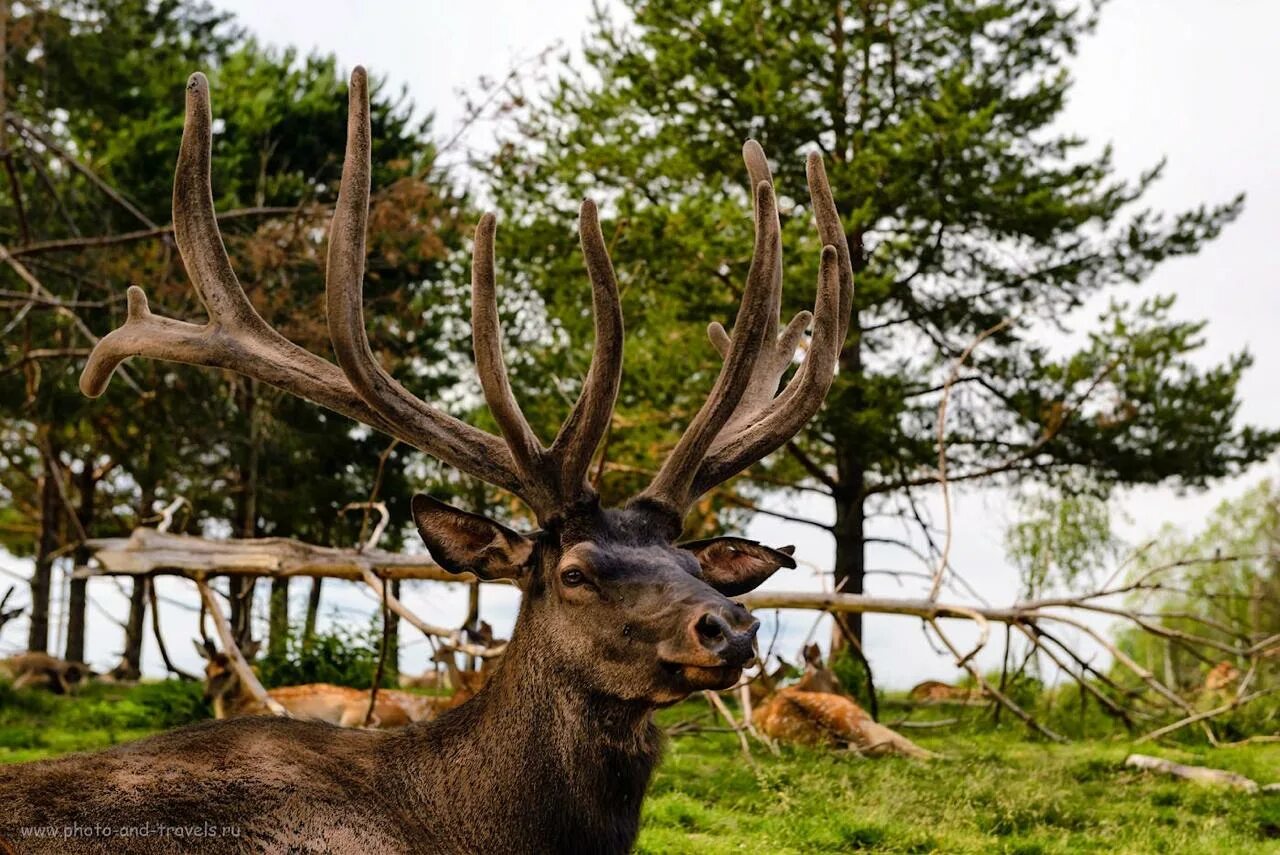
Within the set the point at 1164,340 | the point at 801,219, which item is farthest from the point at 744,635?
the point at 1164,340

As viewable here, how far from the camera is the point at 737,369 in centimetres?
396

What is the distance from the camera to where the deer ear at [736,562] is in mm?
3988

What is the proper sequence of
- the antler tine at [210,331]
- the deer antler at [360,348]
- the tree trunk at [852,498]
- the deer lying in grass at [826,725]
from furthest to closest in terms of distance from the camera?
the tree trunk at [852,498] < the deer lying in grass at [826,725] < the antler tine at [210,331] < the deer antler at [360,348]

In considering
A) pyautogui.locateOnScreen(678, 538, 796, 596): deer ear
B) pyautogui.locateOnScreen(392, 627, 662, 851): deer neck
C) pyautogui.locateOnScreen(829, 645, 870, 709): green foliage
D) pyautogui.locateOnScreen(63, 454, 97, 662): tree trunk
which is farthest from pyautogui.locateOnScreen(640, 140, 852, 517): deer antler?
pyautogui.locateOnScreen(63, 454, 97, 662): tree trunk

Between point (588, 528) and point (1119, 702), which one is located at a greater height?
point (588, 528)

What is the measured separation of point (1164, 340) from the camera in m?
17.4

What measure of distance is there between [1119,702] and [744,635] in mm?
11581

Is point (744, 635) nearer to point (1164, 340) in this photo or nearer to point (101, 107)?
point (1164, 340)

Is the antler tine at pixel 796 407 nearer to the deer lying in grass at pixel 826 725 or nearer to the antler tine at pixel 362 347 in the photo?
the antler tine at pixel 362 347

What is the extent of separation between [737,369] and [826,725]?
5929 millimetres

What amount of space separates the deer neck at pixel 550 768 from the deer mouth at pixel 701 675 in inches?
7.4

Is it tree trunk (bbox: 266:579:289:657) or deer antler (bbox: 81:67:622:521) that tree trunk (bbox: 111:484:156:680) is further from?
deer antler (bbox: 81:67:622:521)

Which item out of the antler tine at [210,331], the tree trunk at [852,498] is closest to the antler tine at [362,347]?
the antler tine at [210,331]

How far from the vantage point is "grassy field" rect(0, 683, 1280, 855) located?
634cm
